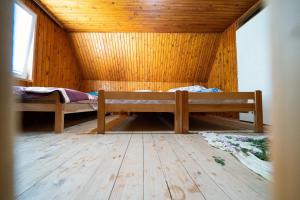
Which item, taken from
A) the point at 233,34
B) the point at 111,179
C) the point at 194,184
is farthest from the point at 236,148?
the point at 233,34

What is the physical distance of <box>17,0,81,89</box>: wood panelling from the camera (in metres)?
3.25

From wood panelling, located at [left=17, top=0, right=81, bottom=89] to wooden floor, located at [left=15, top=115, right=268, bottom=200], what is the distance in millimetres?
2498

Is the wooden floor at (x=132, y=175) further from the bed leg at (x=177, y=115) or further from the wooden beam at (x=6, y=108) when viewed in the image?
the bed leg at (x=177, y=115)

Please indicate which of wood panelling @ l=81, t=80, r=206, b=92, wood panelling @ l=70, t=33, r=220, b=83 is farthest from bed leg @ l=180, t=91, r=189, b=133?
wood panelling @ l=81, t=80, r=206, b=92

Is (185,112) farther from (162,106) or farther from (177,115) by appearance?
(162,106)

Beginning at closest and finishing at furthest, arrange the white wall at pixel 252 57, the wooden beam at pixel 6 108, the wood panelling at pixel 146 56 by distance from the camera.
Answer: the wooden beam at pixel 6 108
the white wall at pixel 252 57
the wood panelling at pixel 146 56

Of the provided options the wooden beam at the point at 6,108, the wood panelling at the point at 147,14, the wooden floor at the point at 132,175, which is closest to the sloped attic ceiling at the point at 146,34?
the wood panelling at the point at 147,14

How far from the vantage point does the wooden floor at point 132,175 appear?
2.06 feet

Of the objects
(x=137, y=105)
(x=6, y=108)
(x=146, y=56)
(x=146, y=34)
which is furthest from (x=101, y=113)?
(x=146, y=56)

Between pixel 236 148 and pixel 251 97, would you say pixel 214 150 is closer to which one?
pixel 236 148

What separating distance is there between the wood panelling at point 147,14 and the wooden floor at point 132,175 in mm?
2709

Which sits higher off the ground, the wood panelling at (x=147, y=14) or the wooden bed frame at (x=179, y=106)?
the wood panelling at (x=147, y=14)

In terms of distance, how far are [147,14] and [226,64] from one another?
6.64ft

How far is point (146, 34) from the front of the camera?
13.8 feet
